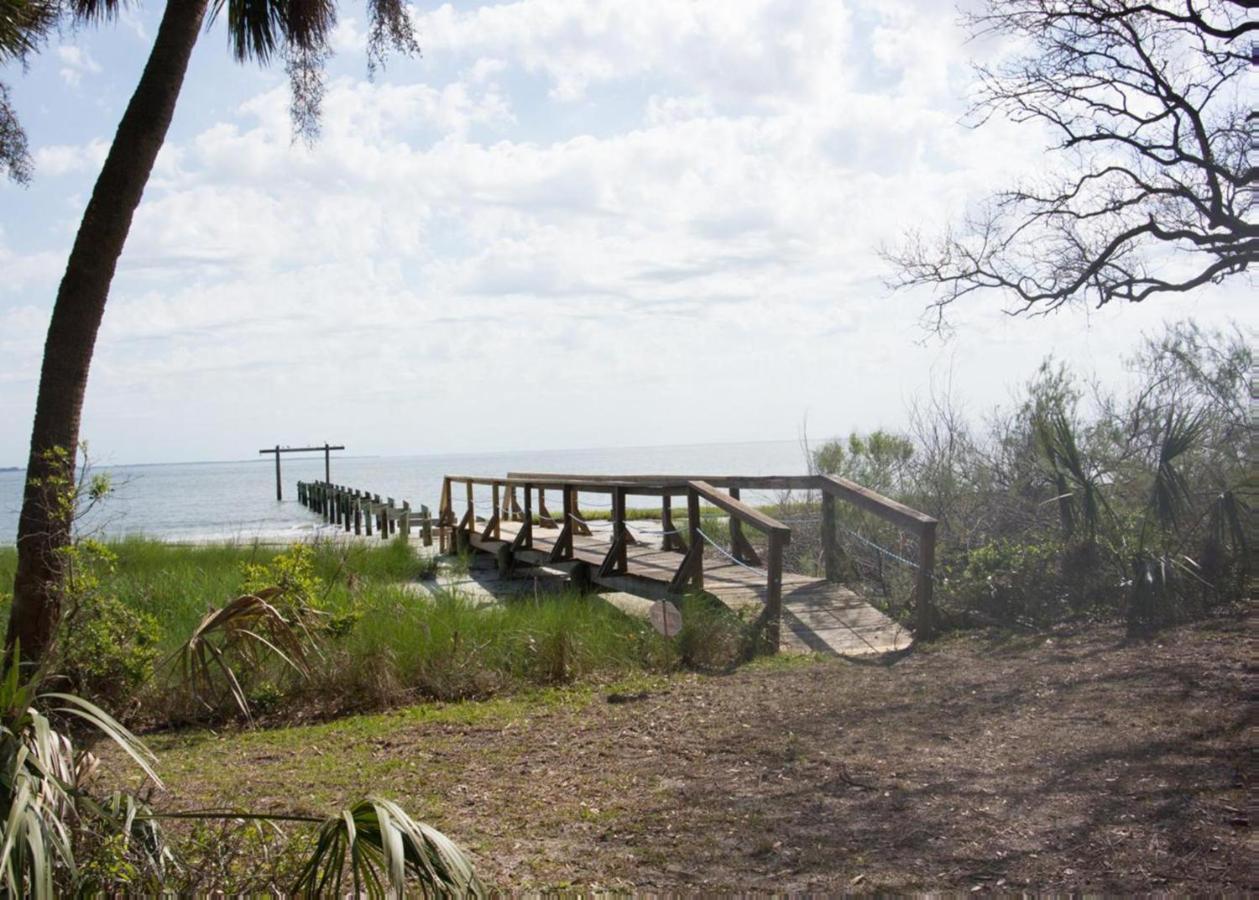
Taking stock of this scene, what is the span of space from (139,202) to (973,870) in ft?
19.8

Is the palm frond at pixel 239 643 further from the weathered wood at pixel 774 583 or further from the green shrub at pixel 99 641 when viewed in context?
the weathered wood at pixel 774 583

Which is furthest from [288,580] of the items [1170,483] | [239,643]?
[1170,483]

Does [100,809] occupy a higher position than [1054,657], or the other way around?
[100,809]

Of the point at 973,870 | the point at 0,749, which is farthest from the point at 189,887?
the point at 973,870

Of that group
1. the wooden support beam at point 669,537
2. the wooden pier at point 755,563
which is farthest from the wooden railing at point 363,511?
the wooden support beam at point 669,537

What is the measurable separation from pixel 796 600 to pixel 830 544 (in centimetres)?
109

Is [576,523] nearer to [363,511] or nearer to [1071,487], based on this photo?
[1071,487]

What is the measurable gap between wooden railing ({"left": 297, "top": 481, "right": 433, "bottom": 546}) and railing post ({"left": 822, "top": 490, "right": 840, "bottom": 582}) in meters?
15.1

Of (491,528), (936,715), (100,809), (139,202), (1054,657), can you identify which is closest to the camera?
(100,809)

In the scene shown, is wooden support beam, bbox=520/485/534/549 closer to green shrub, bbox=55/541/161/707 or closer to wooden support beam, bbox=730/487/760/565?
wooden support beam, bbox=730/487/760/565

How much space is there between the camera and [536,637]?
816 centimetres

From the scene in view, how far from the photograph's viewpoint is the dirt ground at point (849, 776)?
3.93m

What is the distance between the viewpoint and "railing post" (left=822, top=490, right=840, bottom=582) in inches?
430

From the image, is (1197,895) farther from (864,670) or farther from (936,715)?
(864,670)
